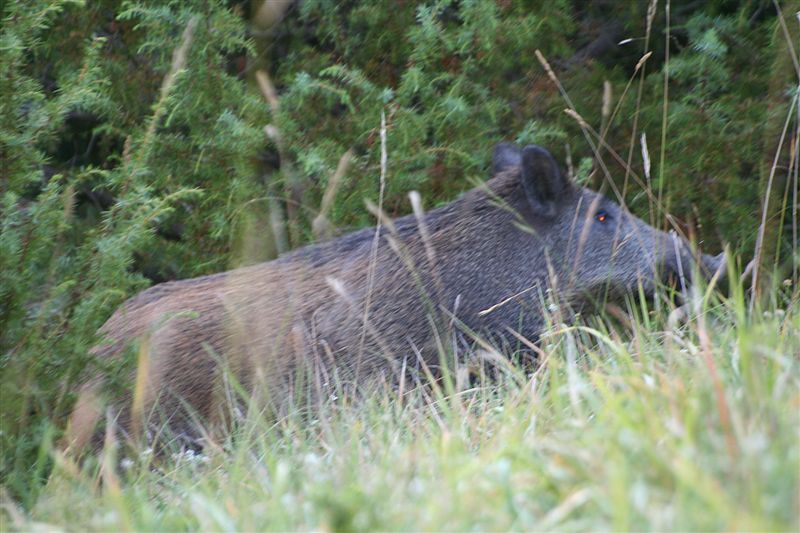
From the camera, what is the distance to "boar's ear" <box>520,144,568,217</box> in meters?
5.50

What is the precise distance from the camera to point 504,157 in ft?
19.9

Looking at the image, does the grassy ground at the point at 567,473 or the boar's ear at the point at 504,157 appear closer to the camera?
the grassy ground at the point at 567,473

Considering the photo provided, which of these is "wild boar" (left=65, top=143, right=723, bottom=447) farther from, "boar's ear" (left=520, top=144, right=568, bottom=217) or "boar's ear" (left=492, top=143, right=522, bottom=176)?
"boar's ear" (left=492, top=143, right=522, bottom=176)

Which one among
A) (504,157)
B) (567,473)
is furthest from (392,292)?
(567,473)

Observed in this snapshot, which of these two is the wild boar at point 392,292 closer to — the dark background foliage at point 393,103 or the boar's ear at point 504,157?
the boar's ear at point 504,157

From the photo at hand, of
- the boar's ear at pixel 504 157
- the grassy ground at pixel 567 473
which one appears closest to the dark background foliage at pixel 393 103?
the boar's ear at pixel 504 157

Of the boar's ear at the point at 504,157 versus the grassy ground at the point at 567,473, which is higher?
the boar's ear at the point at 504,157

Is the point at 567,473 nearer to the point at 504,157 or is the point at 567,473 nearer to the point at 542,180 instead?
the point at 542,180

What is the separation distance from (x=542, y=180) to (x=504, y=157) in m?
0.50

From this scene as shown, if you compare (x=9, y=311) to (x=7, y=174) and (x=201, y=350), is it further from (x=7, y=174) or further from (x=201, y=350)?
(x=201, y=350)

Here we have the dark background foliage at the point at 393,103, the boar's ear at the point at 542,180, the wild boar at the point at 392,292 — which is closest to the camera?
the wild boar at the point at 392,292

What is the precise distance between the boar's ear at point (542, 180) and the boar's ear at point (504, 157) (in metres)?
A: 0.36

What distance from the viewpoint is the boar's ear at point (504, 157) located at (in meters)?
6.03

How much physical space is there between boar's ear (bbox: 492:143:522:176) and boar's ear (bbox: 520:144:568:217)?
1.19 ft
